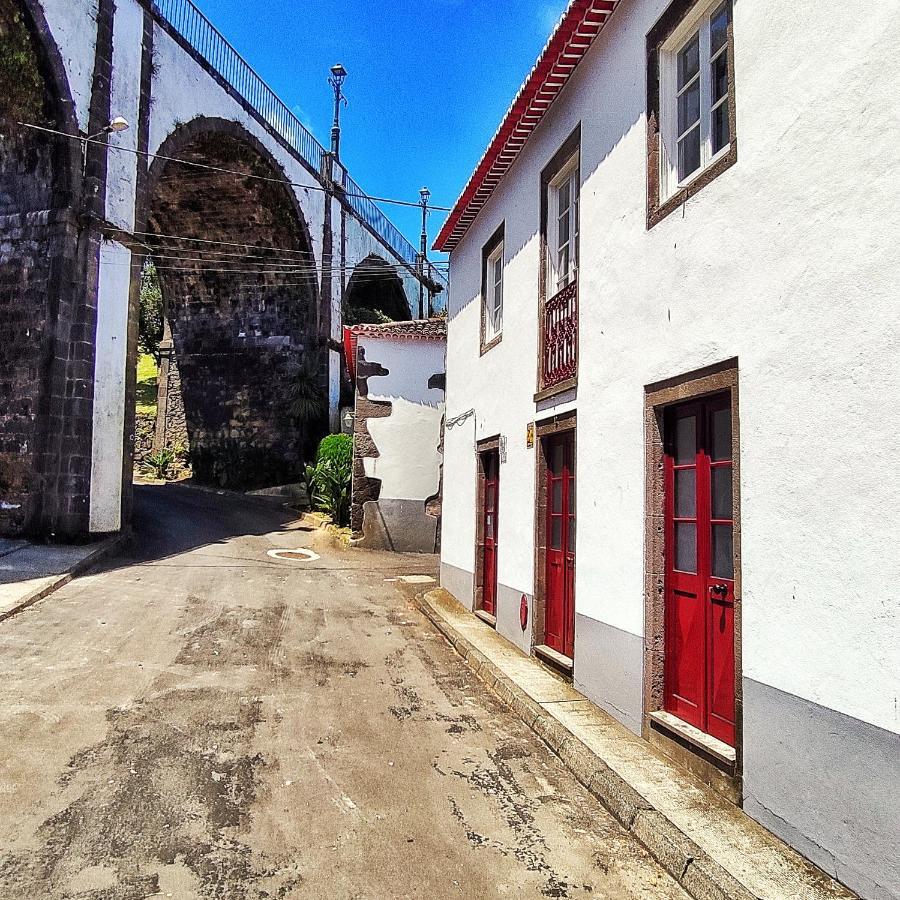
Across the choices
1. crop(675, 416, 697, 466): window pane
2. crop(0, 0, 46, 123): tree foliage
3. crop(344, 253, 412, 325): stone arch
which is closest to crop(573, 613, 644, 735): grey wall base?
crop(675, 416, 697, 466): window pane

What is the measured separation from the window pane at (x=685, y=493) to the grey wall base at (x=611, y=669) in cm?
84

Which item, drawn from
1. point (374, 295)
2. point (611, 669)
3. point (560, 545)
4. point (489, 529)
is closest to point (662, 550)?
point (611, 669)

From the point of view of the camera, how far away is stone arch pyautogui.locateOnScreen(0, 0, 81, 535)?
11773mm

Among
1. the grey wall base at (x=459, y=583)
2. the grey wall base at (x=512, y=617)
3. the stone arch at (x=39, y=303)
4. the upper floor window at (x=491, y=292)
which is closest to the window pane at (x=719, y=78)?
the grey wall base at (x=512, y=617)

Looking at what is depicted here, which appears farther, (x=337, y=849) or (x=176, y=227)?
(x=176, y=227)

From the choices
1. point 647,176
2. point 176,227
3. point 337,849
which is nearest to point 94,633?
point 337,849

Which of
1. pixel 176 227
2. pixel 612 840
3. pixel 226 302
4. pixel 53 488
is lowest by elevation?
pixel 612 840

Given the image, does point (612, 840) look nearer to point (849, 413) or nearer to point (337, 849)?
point (337, 849)

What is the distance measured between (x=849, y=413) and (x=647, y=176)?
8.06 ft

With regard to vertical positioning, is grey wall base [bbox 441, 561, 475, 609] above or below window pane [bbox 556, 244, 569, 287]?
below

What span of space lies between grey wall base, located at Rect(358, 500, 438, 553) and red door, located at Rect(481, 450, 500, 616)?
539 centimetres

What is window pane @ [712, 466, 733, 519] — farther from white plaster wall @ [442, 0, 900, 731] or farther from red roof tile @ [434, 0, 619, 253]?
red roof tile @ [434, 0, 619, 253]

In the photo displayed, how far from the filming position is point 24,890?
112 inches

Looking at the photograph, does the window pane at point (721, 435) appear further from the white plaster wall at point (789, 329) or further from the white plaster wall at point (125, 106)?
the white plaster wall at point (125, 106)
